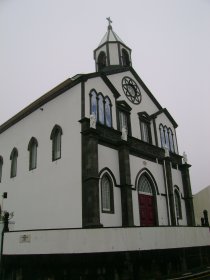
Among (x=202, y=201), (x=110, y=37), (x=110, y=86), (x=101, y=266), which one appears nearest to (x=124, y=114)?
(x=110, y=86)

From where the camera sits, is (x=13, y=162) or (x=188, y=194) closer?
(x=13, y=162)

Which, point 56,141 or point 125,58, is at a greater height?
point 125,58

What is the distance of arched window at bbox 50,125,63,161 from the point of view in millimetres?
20453

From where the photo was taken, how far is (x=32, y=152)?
2342 centimetres

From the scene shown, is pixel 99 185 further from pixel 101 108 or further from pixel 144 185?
pixel 101 108

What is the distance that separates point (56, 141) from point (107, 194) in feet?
17.5

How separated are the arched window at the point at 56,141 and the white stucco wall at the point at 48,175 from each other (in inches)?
14.5

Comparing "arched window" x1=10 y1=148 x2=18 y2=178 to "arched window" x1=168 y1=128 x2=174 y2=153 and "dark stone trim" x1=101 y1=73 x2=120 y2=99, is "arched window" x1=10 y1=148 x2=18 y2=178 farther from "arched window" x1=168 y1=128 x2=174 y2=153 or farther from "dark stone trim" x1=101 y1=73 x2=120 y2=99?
"arched window" x1=168 y1=128 x2=174 y2=153

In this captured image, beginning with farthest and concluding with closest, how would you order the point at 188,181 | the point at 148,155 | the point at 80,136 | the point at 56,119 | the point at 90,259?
the point at 188,181, the point at 148,155, the point at 56,119, the point at 80,136, the point at 90,259

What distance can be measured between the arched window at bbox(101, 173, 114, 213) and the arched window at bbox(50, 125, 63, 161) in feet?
11.9

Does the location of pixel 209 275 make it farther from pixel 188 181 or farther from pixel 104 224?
pixel 188 181

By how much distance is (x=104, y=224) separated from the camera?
17594 mm

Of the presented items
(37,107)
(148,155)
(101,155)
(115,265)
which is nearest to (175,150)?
(148,155)

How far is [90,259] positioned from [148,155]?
11546 millimetres
